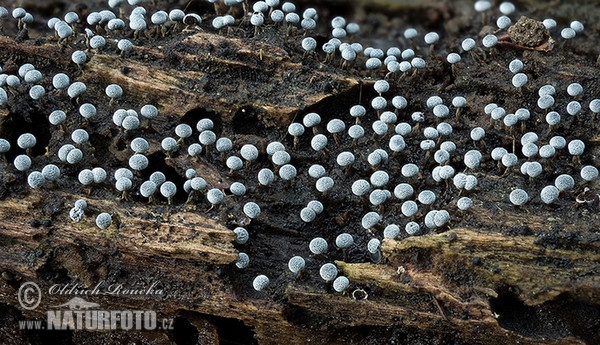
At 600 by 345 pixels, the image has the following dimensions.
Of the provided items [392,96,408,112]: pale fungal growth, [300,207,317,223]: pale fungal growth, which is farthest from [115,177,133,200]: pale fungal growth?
[392,96,408,112]: pale fungal growth

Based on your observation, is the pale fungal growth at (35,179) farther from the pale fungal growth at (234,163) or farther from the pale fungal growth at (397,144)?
the pale fungal growth at (397,144)

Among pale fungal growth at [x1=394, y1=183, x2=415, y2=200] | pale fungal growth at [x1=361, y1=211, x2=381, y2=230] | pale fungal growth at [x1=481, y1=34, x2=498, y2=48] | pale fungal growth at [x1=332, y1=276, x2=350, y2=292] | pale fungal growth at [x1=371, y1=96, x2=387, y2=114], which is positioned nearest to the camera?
pale fungal growth at [x1=332, y1=276, x2=350, y2=292]

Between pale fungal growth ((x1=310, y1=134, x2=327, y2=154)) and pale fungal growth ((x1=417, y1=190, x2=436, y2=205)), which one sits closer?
pale fungal growth ((x1=417, y1=190, x2=436, y2=205))

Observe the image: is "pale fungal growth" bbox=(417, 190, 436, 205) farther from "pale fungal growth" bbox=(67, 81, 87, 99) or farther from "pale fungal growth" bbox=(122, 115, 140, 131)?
"pale fungal growth" bbox=(67, 81, 87, 99)

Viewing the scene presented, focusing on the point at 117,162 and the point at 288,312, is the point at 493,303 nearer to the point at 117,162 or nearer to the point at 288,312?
the point at 288,312

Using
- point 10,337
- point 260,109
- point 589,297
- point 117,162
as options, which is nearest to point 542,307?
point 589,297

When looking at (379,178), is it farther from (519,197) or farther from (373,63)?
(373,63)

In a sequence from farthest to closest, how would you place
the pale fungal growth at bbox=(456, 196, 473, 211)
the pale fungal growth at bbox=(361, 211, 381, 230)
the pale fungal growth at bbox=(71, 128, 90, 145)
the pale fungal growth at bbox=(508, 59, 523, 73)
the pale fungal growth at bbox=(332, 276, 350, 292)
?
the pale fungal growth at bbox=(508, 59, 523, 73)
the pale fungal growth at bbox=(71, 128, 90, 145)
the pale fungal growth at bbox=(361, 211, 381, 230)
the pale fungal growth at bbox=(456, 196, 473, 211)
the pale fungal growth at bbox=(332, 276, 350, 292)

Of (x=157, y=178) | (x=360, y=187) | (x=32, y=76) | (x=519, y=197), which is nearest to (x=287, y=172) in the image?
(x=360, y=187)
